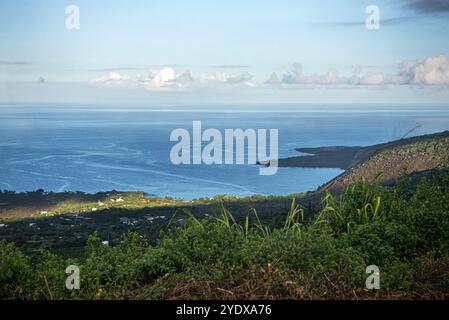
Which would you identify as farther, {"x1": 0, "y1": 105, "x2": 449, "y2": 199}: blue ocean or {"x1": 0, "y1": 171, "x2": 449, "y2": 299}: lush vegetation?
{"x1": 0, "y1": 105, "x2": 449, "y2": 199}: blue ocean

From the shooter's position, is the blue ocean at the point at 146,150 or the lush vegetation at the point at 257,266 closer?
the lush vegetation at the point at 257,266

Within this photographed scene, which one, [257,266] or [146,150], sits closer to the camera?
[257,266]

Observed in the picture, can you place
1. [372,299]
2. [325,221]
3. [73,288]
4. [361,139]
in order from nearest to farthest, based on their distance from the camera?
[372,299] < [73,288] < [325,221] < [361,139]

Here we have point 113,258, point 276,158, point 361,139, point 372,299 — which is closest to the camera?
point 372,299

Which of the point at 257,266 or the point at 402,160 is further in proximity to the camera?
the point at 402,160

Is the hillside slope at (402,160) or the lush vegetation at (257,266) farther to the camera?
the hillside slope at (402,160)

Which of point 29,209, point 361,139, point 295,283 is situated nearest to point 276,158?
point 361,139

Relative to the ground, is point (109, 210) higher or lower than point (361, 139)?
lower

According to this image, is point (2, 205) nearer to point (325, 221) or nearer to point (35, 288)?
point (35, 288)
